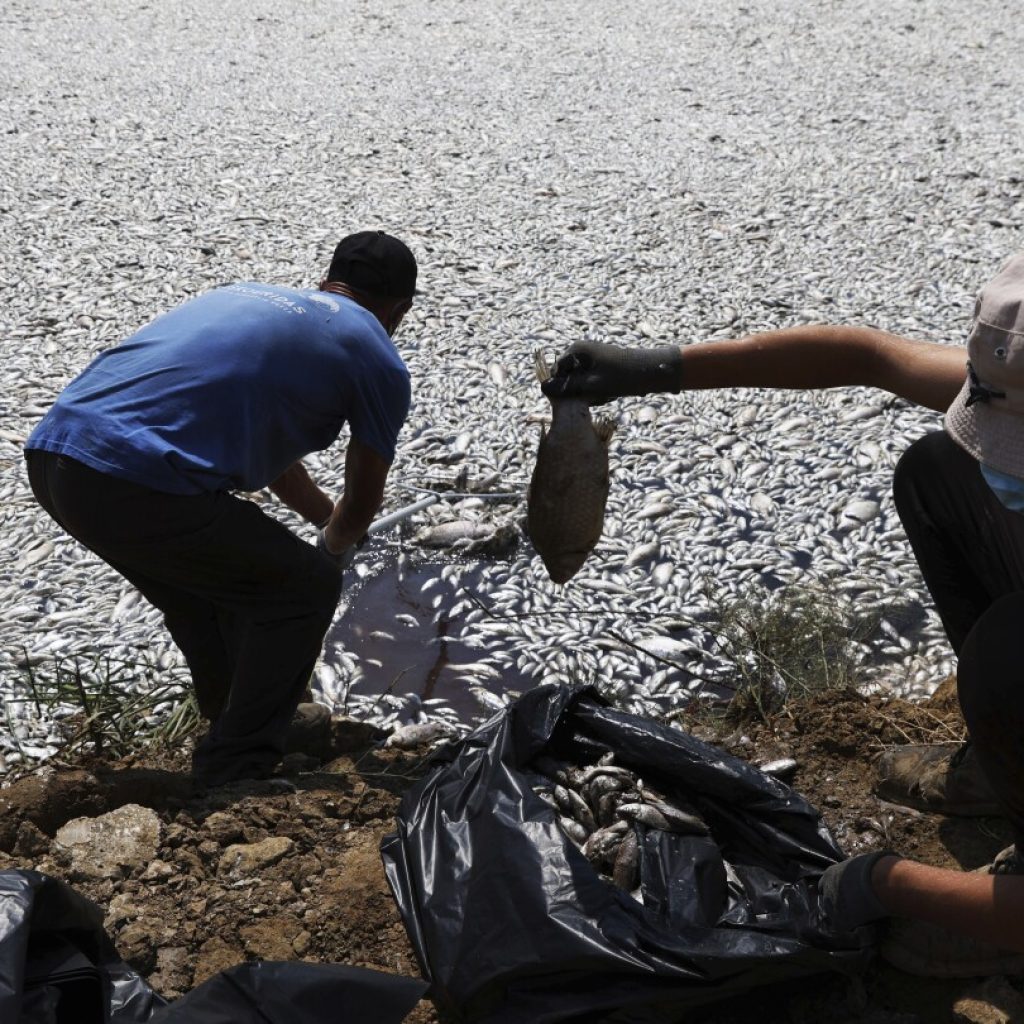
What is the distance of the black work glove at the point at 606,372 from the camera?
2842 millimetres

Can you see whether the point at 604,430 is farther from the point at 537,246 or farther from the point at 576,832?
the point at 537,246

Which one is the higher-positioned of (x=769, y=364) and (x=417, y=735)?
(x=769, y=364)

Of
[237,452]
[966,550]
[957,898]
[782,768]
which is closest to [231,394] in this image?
[237,452]

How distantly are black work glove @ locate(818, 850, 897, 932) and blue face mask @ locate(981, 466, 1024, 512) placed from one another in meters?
0.73

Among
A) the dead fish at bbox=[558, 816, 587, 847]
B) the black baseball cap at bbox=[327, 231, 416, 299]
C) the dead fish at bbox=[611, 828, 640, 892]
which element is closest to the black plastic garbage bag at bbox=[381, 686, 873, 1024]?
the dead fish at bbox=[611, 828, 640, 892]

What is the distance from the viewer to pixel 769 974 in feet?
8.08

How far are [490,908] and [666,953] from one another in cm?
38

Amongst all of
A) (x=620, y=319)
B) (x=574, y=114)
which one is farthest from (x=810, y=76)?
(x=620, y=319)

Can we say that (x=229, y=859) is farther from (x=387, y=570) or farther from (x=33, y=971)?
(x=387, y=570)

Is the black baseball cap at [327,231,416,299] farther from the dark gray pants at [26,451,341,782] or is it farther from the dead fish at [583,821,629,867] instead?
the dead fish at [583,821,629,867]

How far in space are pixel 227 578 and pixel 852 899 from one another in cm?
174

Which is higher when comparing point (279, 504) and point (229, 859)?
point (279, 504)

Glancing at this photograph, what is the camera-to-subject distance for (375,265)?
352 cm

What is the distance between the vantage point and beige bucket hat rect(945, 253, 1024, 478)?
2123 mm
